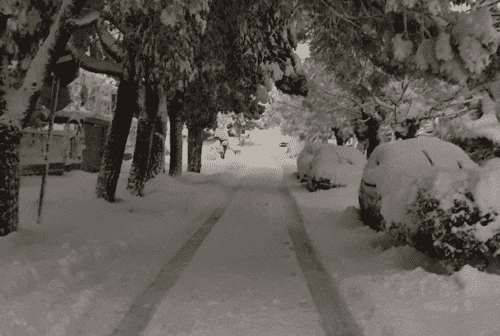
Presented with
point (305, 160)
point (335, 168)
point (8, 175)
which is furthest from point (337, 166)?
point (8, 175)

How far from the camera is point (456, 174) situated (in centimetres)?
645

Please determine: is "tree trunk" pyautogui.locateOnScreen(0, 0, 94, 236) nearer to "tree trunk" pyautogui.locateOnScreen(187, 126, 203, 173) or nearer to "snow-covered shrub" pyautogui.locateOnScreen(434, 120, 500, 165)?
"snow-covered shrub" pyautogui.locateOnScreen(434, 120, 500, 165)

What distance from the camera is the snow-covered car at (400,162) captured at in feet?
30.6

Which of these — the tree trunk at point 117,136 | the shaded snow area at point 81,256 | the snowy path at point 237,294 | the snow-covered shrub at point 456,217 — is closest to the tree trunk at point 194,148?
the shaded snow area at point 81,256

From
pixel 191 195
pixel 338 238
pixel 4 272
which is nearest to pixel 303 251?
pixel 338 238

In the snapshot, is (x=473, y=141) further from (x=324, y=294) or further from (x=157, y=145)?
(x=324, y=294)

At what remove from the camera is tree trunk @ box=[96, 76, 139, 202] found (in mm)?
12000

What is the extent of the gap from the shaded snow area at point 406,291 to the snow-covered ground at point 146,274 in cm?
1

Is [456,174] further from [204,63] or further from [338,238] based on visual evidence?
[204,63]

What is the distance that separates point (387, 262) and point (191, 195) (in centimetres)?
934

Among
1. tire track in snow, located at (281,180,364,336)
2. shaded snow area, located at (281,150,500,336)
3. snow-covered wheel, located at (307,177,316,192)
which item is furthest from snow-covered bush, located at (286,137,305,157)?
shaded snow area, located at (281,150,500,336)

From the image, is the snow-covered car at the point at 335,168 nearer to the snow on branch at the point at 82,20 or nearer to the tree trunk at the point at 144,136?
the tree trunk at the point at 144,136

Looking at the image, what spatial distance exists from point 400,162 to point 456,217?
12.6 feet

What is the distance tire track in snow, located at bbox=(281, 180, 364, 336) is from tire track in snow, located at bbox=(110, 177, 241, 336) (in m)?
1.66
